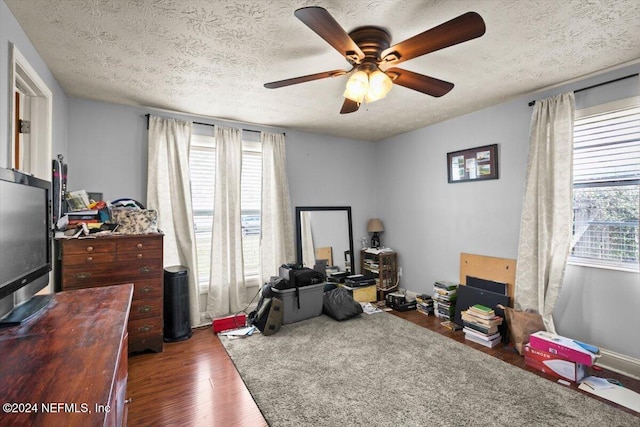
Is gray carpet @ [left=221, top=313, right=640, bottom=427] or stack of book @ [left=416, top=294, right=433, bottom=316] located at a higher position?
stack of book @ [left=416, top=294, right=433, bottom=316]

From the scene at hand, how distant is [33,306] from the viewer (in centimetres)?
141

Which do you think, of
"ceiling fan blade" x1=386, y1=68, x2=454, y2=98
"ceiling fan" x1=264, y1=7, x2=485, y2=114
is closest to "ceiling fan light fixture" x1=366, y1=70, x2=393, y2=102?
"ceiling fan" x1=264, y1=7, x2=485, y2=114

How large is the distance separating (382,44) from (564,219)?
222cm

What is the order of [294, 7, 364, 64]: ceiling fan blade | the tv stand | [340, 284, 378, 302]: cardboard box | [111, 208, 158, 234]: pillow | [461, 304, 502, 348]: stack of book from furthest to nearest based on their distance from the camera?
[340, 284, 378, 302]: cardboard box, [461, 304, 502, 348]: stack of book, [111, 208, 158, 234]: pillow, [294, 7, 364, 64]: ceiling fan blade, the tv stand

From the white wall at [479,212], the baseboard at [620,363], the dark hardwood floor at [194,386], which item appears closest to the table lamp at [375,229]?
the white wall at [479,212]

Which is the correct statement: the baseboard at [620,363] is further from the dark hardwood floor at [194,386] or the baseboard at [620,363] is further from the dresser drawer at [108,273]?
the dresser drawer at [108,273]

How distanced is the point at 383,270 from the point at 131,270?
311 centimetres

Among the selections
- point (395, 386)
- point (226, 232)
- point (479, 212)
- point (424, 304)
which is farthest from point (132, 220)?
point (479, 212)

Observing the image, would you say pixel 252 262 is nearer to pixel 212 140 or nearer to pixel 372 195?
pixel 212 140

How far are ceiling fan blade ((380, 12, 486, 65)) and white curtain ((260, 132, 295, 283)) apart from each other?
7.67 ft

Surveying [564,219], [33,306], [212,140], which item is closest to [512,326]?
[564,219]

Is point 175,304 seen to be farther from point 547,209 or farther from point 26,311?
point 547,209

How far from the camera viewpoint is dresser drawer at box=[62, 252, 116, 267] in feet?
7.87

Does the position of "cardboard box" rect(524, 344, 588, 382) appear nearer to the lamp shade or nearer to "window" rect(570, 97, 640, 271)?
"window" rect(570, 97, 640, 271)
